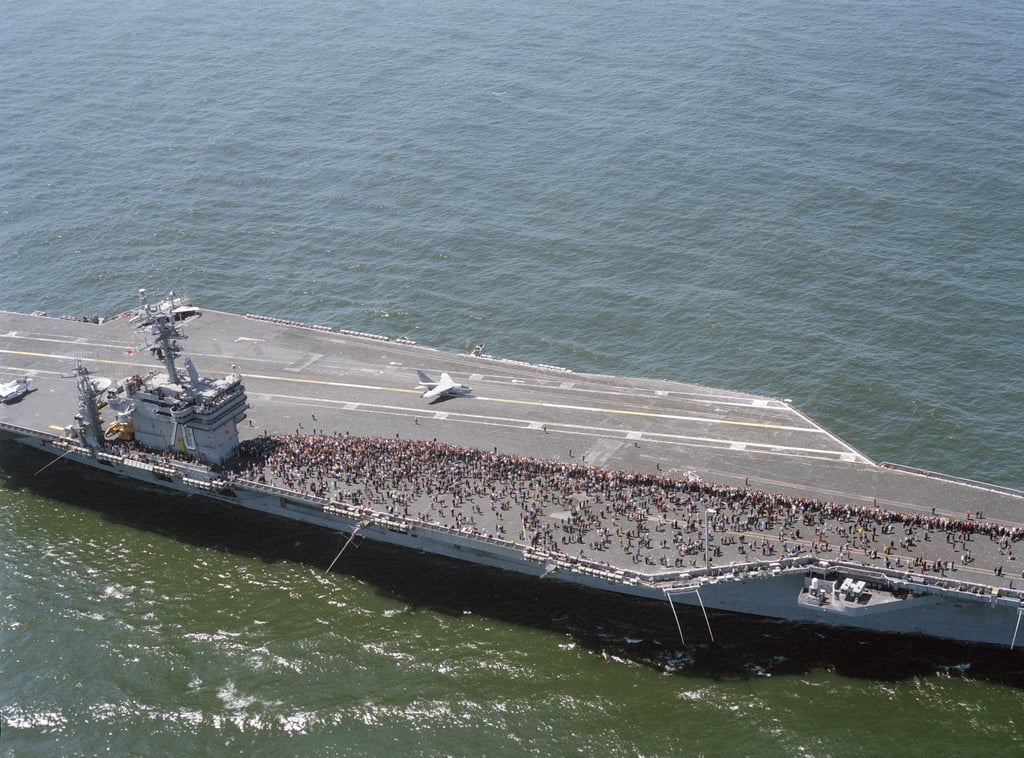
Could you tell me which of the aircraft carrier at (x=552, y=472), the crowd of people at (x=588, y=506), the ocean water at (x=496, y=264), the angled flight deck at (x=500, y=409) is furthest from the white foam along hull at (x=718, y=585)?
the angled flight deck at (x=500, y=409)

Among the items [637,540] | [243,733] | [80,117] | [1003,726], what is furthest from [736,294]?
[80,117]

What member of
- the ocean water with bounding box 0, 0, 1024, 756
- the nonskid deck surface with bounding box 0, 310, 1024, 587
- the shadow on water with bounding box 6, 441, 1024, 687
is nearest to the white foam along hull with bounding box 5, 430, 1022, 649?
the shadow on water with bounding box 6, 441, 1024, 687

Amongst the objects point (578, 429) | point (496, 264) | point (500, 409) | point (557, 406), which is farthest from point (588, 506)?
point (496, 264)

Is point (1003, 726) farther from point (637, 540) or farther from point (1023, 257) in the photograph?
point (1023, 257)

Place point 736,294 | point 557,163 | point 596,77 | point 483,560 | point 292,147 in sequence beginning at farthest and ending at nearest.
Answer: point 596,77 → point 292,147 → point 557,163 → point 736,294 → point 483,560

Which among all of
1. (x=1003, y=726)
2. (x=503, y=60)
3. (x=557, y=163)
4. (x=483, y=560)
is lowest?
(x=1003, y=726)

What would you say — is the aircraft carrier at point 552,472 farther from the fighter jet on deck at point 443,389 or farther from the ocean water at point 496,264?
the ocean water at point 496,264
